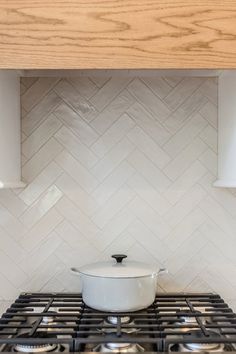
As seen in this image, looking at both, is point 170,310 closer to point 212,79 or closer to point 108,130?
point 108,130

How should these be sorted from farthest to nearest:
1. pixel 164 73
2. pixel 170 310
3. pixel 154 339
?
pixel 164 73, pixel 170 310, pixel 154 339

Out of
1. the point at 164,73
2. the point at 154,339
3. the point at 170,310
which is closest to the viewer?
the point at 154,339

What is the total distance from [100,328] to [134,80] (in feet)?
2.59

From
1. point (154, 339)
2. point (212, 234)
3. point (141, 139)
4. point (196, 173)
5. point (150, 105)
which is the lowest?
point (154, 339)

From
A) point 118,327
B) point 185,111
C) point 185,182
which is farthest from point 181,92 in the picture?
point 118,327

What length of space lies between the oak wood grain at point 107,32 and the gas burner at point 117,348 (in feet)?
2.18

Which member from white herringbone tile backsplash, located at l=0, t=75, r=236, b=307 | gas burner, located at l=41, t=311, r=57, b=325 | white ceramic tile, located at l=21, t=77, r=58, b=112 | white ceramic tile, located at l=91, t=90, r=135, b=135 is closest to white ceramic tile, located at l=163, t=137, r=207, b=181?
white herringbone tile backsplash, located at l=0, t=75, r=236, b=307

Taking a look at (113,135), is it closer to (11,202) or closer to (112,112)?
(112,112)

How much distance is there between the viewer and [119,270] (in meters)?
1.19

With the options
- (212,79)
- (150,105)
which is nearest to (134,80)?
(150,105)

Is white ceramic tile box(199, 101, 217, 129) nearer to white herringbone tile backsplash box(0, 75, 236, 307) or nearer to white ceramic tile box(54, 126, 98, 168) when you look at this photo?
white herringbone tile backsplash box(0, 75, 236, 307)

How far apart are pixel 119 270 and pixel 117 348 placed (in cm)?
23

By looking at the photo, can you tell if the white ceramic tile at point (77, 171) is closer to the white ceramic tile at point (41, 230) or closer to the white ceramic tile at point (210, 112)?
the white ceramic tile at point (41, 230)

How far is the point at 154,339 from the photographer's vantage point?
1.02 meters
